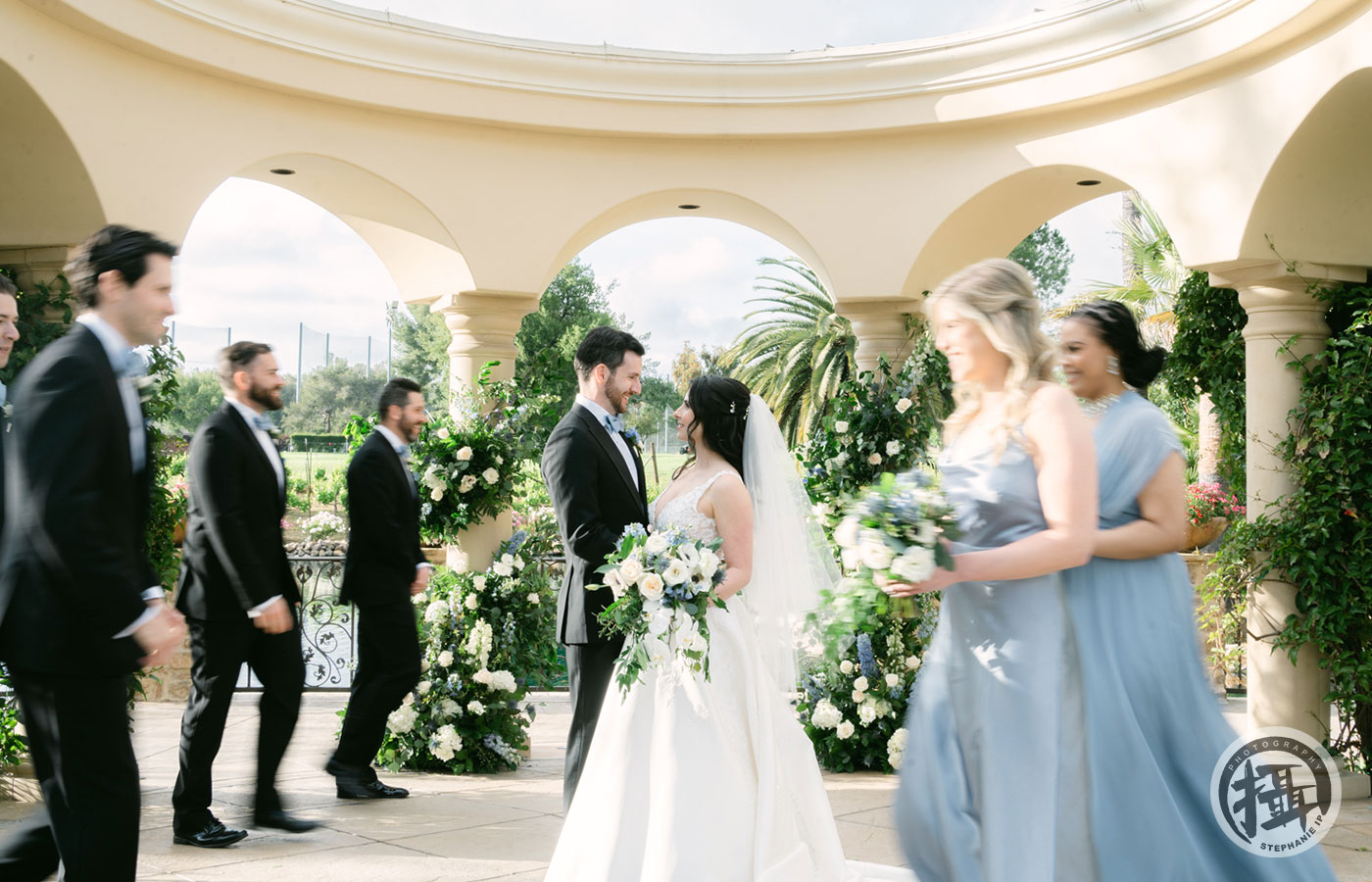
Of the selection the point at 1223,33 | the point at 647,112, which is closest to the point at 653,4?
the point at 647,112

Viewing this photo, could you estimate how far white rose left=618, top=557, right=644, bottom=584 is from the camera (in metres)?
3.70

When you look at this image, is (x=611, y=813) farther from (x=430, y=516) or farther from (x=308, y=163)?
(x=308, y=163)

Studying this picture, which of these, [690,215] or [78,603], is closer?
[78,603]

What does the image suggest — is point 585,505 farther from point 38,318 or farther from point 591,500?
point 38,318

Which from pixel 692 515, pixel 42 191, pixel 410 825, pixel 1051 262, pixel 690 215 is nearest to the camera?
pixel 692 515

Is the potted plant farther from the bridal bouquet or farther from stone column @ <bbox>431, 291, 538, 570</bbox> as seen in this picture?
the bridal bouquet

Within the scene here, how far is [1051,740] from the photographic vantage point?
2.78m

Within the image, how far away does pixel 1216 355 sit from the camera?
717 centimetres

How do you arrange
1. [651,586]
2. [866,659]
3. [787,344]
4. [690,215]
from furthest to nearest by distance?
1. [787,344]
2. [690,215]
3. [866,659]
4. [651,586]

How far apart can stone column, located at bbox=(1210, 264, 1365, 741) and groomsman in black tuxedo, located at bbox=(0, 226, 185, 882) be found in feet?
18.7

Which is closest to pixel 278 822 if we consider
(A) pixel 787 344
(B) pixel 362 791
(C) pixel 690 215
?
(B) pixel 362 791

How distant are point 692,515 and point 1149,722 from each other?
5.59ft

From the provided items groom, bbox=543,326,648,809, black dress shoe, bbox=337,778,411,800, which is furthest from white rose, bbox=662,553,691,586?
black dress shoe, bbox=337,778,411,800
